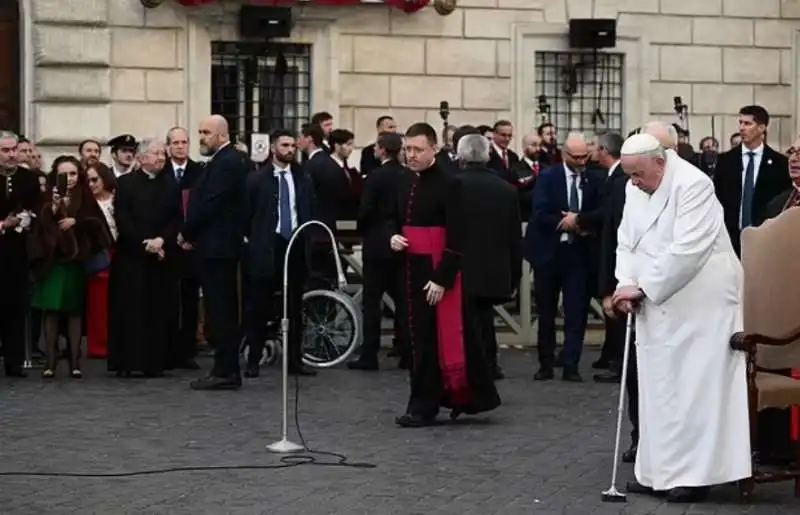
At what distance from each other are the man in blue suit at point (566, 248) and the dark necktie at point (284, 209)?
6.71ft

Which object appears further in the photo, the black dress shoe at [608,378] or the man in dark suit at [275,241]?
the man in dark suit at [275,241]

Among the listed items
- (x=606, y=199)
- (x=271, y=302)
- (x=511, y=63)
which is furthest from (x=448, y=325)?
(x=511, y=63)

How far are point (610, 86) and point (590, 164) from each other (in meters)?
8.95

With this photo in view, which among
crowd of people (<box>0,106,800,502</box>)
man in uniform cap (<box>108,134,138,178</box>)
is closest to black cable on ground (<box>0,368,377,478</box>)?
crowd of people (<box>0,106,800,502</box>)

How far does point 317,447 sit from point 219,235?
3.69 meters

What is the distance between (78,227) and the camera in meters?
17.6

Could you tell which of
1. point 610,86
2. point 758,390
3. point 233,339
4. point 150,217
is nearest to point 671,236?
point 758,390

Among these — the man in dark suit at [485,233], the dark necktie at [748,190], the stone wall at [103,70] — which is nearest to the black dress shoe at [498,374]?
the man in dark suit at [485,233]

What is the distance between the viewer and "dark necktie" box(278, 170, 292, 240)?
58.5 feet

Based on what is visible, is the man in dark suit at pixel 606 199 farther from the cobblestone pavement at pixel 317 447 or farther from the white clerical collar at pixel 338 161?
the white clerical collar at pixel 338 161

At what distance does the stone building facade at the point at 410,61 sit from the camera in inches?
940

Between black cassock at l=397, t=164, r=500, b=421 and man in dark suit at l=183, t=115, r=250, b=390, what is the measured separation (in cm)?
247

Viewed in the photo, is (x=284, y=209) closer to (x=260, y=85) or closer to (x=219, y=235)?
(x=219, y=235)

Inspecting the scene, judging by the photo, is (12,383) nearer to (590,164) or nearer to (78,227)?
(78,227)
